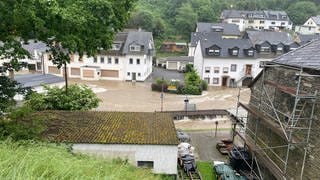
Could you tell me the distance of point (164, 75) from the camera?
57125mm

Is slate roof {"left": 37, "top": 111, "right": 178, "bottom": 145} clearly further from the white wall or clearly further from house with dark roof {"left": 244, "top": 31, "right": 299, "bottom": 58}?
house with dark roof {"left": 244, "top": 31, "right": 299, "bottom": 58}

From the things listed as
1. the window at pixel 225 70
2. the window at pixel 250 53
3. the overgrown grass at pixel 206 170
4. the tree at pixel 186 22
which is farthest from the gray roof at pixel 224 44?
the tree at pixel 186 22

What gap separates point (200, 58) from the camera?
53312mm

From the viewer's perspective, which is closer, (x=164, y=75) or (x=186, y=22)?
(x=164, y=75)

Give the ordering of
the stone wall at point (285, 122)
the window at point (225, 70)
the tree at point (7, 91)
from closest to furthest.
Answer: the tree at point (7, 91) < the stone wall at point (285, 122) < the window at point (225, 70)

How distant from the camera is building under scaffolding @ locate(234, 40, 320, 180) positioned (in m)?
14.7

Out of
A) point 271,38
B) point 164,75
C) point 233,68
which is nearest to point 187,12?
point 271,38

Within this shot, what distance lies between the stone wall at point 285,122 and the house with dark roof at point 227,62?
2937cm

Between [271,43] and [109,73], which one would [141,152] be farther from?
[271,43]

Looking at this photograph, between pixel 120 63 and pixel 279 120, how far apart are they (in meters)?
38.9

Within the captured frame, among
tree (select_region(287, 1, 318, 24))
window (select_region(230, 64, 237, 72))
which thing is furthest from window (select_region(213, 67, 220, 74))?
tree (select_region(287, 1, 318, 24))

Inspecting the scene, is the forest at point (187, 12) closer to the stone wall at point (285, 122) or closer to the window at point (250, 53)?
the window at point (250, 53)

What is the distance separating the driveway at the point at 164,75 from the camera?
179 feet

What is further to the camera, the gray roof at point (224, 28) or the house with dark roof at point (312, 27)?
the house with dark roof at point (312, 27)
